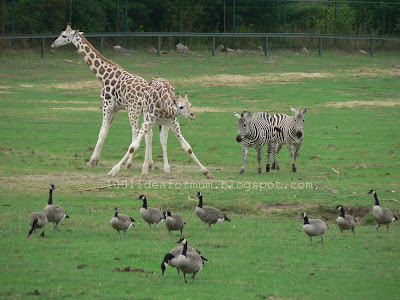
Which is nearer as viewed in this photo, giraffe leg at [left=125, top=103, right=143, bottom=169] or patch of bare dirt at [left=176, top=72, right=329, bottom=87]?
giraffe leg at [left=125, top=103, right=143, bottom=169]

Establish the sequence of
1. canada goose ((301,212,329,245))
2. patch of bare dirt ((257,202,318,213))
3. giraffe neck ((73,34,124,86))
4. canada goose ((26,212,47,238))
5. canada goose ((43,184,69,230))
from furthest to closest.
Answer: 1. giraffe neck ((73,34,124,86))
2. patch of bare dirt ((257,202,318,213))
3. canada goose ((43,184,69,230))
4. canada goose ((301,212,329,245))
5. canada goose ((26,212,47,238))

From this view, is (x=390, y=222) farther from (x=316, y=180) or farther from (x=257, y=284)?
(x=316, y=180)

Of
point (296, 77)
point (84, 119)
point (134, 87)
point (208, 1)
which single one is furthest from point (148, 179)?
point (208, 1)

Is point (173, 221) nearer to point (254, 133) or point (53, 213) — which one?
point (53, 213)

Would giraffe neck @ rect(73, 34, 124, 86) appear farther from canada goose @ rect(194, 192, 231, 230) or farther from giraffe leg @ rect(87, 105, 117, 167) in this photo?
canada goose @ rect(194, 192, 231, 230)

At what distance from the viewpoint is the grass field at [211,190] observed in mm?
10219

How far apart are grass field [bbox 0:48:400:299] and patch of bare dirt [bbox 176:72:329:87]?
0.58 ft

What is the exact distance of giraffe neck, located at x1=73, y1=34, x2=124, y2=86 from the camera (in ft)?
71.7

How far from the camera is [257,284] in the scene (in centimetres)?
1008

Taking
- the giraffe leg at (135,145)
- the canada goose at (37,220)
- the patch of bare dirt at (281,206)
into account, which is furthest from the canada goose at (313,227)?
the giraffe leg at (135,145)

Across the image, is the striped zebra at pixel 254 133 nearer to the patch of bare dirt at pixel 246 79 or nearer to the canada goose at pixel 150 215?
the canada goose at pixel 150 215

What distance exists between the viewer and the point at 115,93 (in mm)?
21062

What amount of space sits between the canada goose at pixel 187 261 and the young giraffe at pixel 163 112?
346 inches

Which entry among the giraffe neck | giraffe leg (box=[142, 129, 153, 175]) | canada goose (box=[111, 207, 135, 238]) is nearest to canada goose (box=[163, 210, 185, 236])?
canada goose (box=[111, 207, 135, 238])
